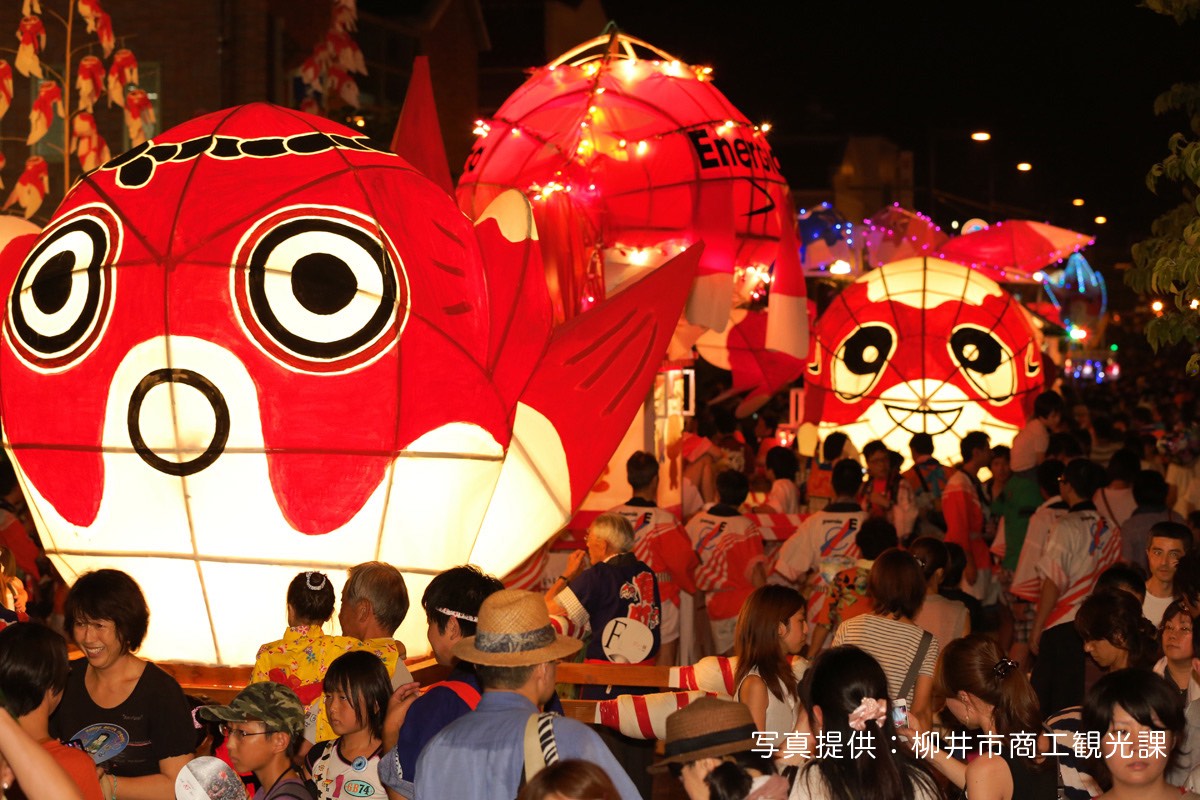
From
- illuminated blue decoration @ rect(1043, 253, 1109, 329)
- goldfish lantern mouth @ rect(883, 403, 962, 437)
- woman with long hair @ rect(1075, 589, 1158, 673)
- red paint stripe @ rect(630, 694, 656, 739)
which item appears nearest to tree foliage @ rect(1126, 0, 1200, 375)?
woman with long hair @ rect(1075, 589, 1158, 673)

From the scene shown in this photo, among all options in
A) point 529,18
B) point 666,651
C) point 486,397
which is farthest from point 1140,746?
point 529,18

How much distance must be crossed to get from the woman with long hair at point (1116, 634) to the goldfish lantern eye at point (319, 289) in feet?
11.4

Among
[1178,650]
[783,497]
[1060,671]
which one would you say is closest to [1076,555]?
[1060,671]

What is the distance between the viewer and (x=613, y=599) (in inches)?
315

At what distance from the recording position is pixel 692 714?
3.96 m

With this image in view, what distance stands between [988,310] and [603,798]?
573 inches

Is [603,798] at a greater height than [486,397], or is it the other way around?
[486,397]

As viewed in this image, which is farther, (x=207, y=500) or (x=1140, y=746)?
(x=207, y=500)

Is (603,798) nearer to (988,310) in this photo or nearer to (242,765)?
(242,765)

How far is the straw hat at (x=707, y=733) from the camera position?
12.8 feet

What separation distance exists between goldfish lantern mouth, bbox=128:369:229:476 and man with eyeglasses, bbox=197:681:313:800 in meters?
2.83

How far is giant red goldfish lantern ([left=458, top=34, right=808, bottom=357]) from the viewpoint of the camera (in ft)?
43.0

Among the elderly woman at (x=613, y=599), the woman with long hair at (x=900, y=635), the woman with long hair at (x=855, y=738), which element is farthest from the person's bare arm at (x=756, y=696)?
the elderly woman at (x=613, y=599)

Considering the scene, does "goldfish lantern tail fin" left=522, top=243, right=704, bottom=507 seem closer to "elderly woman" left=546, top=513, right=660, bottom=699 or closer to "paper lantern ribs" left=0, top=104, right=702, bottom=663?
"paper lantern ribs" left=0, top=104, right=702, bottom=663
